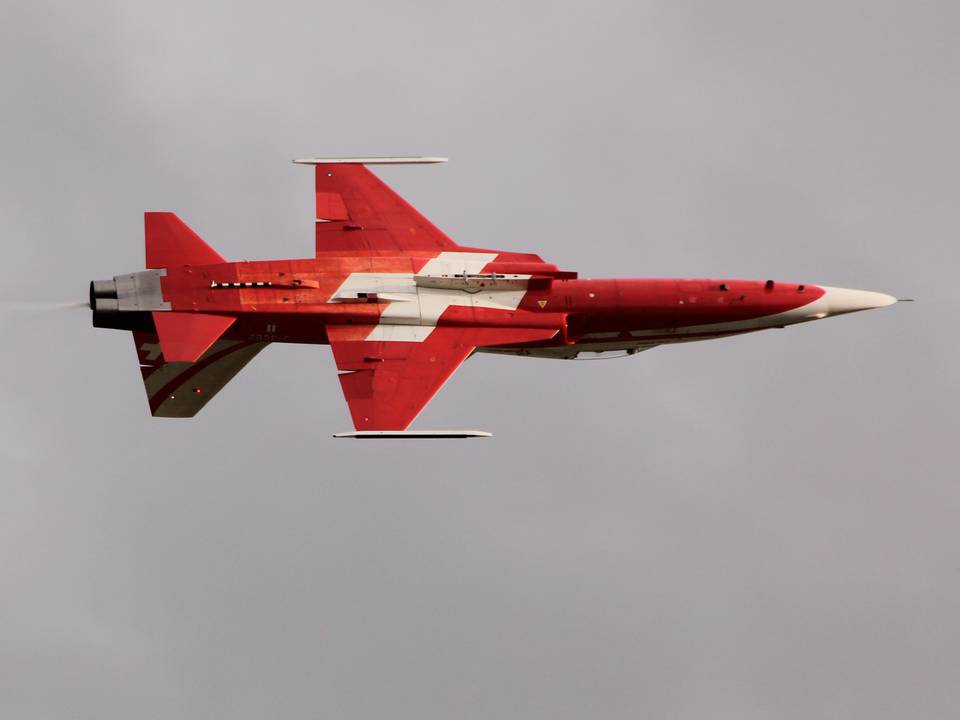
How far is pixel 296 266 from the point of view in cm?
8219

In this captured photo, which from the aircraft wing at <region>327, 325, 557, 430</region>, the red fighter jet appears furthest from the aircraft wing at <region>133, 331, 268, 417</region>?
the aircraft wing at <region>327, 325, 557, 430</region>

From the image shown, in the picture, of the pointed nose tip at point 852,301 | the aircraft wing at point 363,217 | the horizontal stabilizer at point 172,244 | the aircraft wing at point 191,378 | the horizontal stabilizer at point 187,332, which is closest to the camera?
the horizontal stabilizer at point 187,332

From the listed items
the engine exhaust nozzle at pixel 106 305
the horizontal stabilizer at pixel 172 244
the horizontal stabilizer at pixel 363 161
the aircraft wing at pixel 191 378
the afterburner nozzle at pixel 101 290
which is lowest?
the aircraft wing at pixel 191 378

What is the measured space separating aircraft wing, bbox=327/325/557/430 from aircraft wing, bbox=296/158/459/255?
3.44 meters

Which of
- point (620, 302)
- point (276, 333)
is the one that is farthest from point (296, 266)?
point (620, 302)

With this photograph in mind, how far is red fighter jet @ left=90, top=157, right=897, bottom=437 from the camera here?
81250 millimetres

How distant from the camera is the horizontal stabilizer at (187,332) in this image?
80438 millimetres

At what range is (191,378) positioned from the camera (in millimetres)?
84812

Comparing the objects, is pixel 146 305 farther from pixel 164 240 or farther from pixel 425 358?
pixel 425 358

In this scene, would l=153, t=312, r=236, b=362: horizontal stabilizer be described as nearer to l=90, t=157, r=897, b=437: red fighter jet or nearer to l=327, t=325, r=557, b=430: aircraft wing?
l=90, t=157, r=897, b=437: red fighter jet

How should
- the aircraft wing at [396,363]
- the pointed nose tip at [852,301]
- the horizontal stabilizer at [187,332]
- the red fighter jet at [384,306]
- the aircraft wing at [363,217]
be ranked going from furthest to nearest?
the pointed nose tip at [852,301] → the aircraft wing at [363,217] → the red fighter jet at [384,306] → the aircraft wing at [396,363] → the horizontal stabilizer at [187,332]

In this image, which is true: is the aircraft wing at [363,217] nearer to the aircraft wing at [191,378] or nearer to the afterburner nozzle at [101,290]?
the aircraft wing at [191,378]

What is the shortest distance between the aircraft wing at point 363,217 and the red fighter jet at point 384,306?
0.05m

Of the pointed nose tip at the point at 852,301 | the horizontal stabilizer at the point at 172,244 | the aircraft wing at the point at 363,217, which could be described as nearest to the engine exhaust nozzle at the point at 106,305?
the horizontal stabilizer at the point at 172,244
